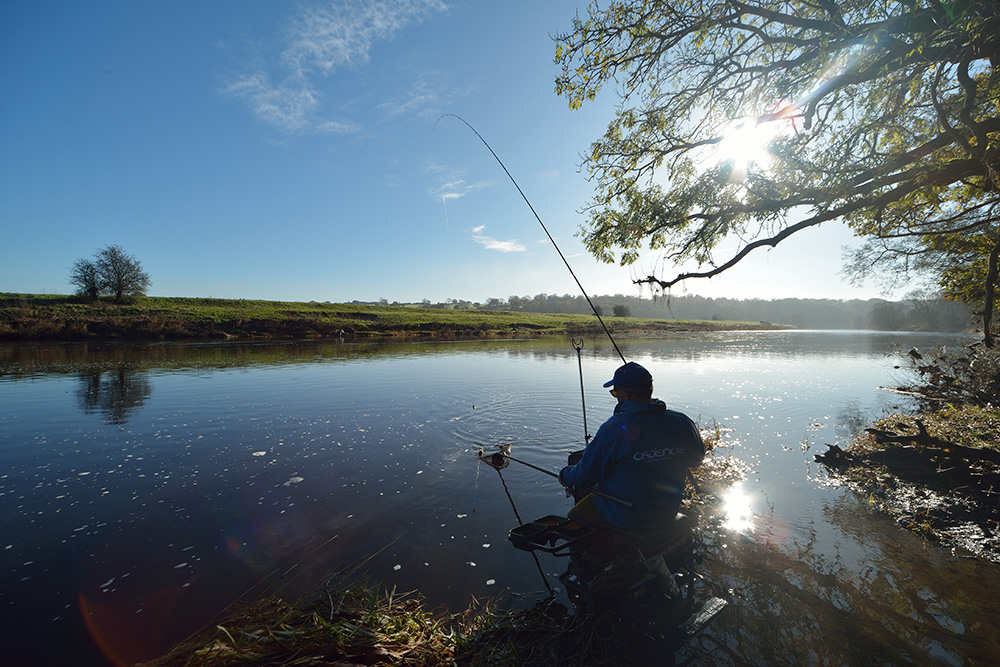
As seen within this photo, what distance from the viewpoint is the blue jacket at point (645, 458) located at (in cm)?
373

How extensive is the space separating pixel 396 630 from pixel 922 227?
15.0m

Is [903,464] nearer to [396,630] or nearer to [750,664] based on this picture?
[750,664]

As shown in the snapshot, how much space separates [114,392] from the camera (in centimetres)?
1580

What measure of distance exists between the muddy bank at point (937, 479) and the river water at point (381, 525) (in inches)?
17.7

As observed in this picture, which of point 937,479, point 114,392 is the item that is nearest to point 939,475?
point 937,479

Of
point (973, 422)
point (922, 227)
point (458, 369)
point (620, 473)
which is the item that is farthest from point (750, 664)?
point (458, 369)

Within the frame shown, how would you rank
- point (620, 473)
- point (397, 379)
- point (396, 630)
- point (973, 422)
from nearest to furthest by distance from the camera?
point (396, 630), point (620, 473), point (973, 422), point (397, 379)

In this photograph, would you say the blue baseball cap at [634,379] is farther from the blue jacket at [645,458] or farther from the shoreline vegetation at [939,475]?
the shoreline vegetation at [939,475]

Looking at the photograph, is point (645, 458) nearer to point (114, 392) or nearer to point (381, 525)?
point (381, 525)

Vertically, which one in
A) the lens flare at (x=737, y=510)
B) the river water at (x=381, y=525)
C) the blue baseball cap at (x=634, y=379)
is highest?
the blue baseball cap at (x=634, y=379)

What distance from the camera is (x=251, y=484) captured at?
7.75 meters

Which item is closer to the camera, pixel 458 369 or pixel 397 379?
pixel 397 379

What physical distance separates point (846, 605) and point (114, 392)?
22.4 metres

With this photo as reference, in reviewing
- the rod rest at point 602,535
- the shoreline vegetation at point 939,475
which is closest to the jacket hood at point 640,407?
the rod rest at point 602,535
